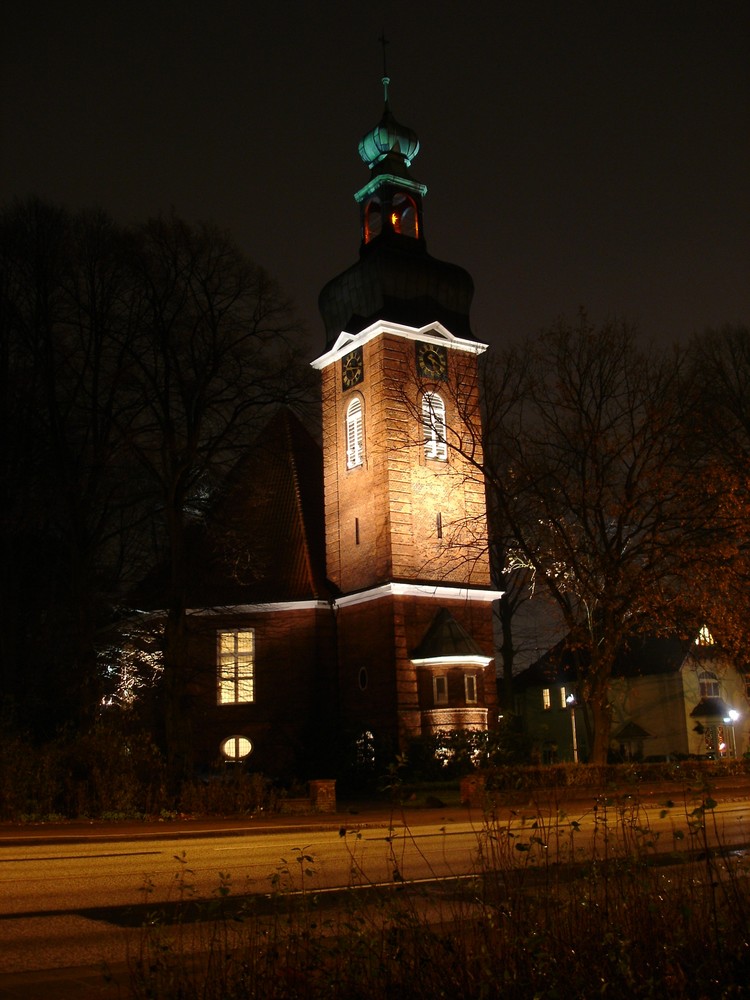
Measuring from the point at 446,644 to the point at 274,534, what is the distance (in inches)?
354

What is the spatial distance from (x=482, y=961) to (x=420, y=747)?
28.6 meters

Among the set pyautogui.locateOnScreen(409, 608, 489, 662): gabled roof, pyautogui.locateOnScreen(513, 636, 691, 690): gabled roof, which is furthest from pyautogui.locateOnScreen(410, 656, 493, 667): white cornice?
pyautogui.locateOnScreen(513, 636, 691, 690): gabled roof

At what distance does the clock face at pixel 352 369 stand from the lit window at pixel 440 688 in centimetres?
1112

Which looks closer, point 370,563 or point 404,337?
point 370,563

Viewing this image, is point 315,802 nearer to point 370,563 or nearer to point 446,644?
point 446,644

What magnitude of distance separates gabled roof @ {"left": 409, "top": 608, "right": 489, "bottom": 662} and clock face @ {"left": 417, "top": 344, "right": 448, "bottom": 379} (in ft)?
28.7

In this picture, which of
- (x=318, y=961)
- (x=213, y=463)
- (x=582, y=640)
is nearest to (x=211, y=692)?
(x=213, y=463)

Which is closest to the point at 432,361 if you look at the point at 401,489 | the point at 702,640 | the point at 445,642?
the point at 401,489

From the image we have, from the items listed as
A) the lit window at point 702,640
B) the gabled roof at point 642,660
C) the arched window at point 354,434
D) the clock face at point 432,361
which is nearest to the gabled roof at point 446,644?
the arched window at point 354,434

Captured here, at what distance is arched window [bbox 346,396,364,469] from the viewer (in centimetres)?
4050

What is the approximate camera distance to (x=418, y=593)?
125 ft

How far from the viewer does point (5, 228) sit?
101 feet

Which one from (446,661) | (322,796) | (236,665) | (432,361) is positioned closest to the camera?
(322,796)

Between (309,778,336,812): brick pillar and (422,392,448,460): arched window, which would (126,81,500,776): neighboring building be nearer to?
(422,392,448,460): arched window
